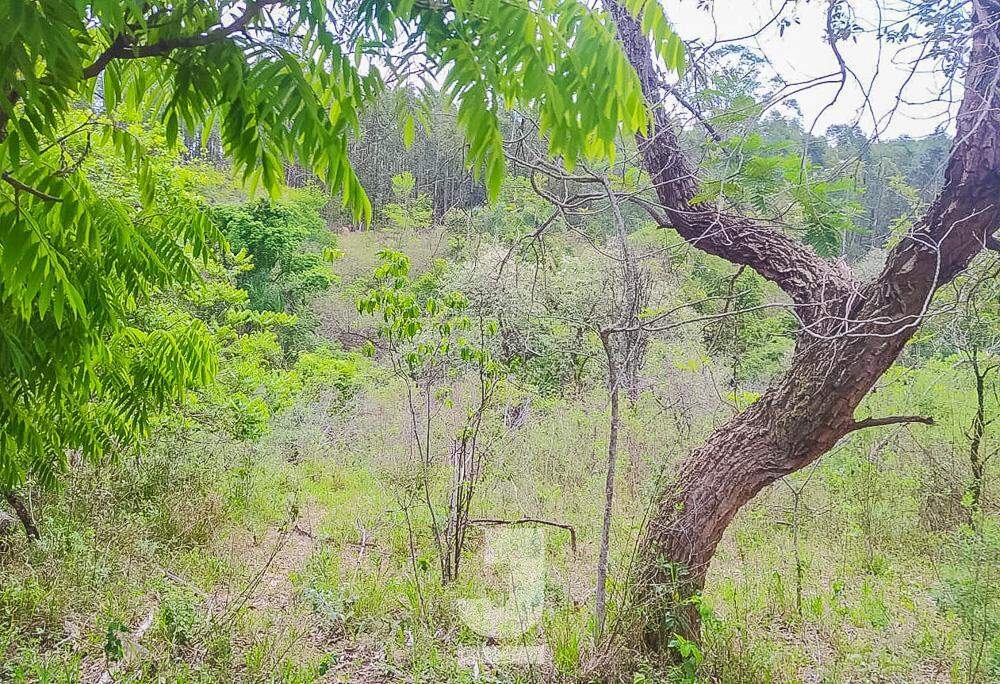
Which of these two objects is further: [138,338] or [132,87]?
[138,338]

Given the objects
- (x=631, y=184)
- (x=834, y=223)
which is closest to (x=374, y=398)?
(x=631, y=184)

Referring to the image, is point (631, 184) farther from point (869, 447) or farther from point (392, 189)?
point (392, 189)

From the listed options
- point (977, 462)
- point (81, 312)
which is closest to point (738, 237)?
point (81, 312)

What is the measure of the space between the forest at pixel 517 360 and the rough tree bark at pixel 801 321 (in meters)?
0.01

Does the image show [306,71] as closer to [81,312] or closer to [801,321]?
[81,312]

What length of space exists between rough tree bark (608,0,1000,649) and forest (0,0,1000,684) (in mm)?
13

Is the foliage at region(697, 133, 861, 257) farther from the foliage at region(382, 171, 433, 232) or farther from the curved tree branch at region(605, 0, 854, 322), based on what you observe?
the foliage at region(382, 171, 433, 232)

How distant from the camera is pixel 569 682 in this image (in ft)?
7.86

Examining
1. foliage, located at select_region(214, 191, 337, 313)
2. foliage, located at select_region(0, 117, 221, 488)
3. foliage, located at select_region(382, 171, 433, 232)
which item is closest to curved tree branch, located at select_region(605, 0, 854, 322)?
foliage, located at select_region(0, 117, 221, 488)

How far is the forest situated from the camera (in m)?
0.87

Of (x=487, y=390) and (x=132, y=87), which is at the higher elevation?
(x=132, y=87)

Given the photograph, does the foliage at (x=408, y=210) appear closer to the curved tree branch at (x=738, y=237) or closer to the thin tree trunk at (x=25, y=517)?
the thin tree trunk at (x=25, y=517)

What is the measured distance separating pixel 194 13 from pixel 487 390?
2848mm

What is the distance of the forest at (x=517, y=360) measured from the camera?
869 millimetres
